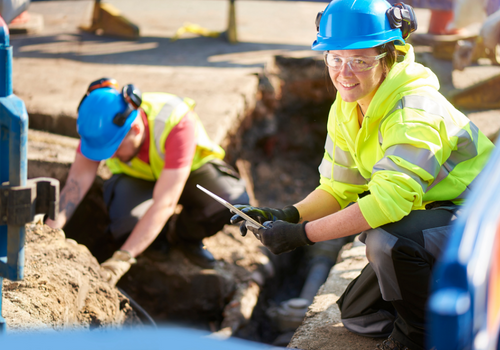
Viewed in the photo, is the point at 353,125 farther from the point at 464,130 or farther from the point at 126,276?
the point at 126,276

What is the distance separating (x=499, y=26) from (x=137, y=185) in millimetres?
2873

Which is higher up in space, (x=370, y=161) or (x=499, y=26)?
(x=499, y=26)

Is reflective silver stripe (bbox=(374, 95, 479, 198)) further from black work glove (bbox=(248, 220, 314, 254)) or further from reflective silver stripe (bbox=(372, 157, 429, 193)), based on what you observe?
black work glove (bbox=(248, 220, 314, 254))

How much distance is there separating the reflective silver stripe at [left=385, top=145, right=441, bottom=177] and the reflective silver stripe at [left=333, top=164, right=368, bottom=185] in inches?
18.4

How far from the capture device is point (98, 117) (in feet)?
8.86

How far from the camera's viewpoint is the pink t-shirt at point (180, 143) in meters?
2.83

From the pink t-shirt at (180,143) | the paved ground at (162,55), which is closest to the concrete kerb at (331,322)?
the pink t-shirt at (180,143)

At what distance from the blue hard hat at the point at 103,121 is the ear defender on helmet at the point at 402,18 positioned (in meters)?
1.53

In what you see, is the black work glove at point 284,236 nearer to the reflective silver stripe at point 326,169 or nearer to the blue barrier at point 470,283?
the reflective silver stripe at point 326,169

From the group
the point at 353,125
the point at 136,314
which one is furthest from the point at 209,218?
the point at 353,125

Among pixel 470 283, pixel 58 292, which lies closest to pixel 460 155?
pixel 470 283

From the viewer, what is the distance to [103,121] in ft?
8.84

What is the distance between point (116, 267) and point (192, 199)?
87 centimetres

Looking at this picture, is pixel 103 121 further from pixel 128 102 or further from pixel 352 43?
pixel 352 43
